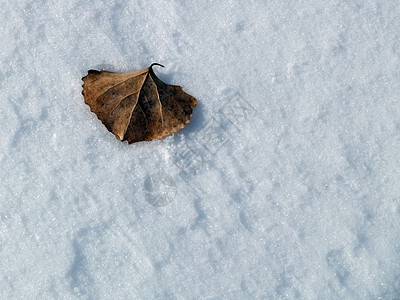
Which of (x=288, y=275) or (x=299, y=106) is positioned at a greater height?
(x=299, y=106)

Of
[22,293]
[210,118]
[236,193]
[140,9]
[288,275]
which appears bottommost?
[22,293]

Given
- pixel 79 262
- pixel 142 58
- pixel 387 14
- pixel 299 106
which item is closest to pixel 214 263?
pixel 79 262

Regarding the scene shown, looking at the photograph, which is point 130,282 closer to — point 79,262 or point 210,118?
point 79,262
